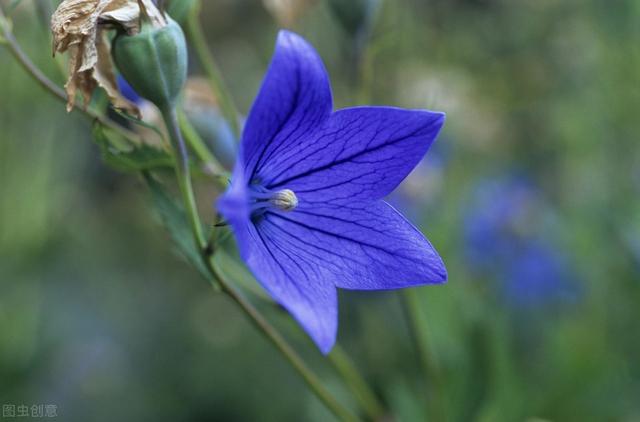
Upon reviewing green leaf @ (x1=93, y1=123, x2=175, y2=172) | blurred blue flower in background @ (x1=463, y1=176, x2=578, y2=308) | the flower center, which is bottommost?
blurred blue flower in background @ (x1=463, y1=176, x2=578, y2=308)

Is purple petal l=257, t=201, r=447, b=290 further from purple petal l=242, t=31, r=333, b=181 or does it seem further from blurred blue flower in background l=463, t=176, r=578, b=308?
blurred blue flower in background l=463, t=176, r=578, b=308

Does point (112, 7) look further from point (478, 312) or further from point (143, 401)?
point (143, 401)

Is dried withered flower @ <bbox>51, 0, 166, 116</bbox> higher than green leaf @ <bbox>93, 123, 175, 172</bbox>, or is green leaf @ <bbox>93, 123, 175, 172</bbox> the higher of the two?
dried withered flower @ <bbox>51, 0, 166, 116</bbox>

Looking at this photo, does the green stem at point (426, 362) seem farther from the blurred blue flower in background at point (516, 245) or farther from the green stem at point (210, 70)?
the blurred blue flower in background at point (516, 245)

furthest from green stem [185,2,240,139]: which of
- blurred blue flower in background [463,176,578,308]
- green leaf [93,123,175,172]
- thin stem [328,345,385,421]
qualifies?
blurred blue flower in background [463,176,578,308]

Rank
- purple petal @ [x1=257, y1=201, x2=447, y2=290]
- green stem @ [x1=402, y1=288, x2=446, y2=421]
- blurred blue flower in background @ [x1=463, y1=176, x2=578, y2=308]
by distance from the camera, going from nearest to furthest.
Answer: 1. purple petal @ [x1=257, y1=201, x2=447, y2=290]
2. green stem @ [x1=402, y1=288, x2=446, y2=421]
3. blurred blue flower in background @ [x1=463, y1=176, x2=578, y2=308]

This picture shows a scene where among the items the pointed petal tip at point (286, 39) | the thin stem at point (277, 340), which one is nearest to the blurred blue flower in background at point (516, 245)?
the thin stem at point (277, 340)

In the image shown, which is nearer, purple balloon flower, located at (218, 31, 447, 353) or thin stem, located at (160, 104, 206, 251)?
purple balloon flower, located at (218, 31, 447, 353)
